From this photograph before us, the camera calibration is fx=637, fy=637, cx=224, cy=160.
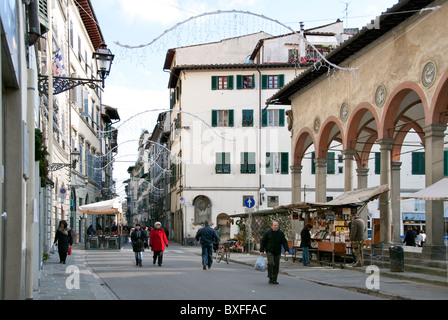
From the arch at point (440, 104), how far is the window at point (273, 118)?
33.1 m

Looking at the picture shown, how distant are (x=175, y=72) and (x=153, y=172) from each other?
4094cm

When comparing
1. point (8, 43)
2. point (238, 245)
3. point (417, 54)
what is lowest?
point (238, 245)

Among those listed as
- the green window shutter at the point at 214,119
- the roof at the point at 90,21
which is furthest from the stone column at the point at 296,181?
the roof at the point at 90,21

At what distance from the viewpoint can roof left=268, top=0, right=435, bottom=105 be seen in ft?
63.0

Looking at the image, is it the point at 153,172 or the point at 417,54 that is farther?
the point at 153,172

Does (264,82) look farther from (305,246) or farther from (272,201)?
(305,246)

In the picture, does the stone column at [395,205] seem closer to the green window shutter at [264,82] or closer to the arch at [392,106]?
the arch at [392,106]

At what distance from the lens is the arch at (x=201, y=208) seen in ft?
172

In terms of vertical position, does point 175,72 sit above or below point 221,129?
above

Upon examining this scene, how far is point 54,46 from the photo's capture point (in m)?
32.2

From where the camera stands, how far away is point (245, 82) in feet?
171
